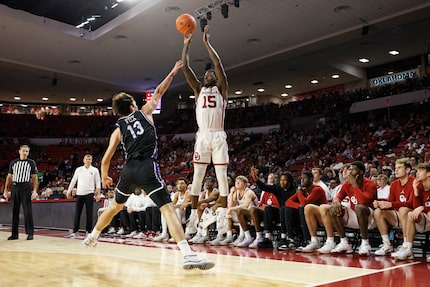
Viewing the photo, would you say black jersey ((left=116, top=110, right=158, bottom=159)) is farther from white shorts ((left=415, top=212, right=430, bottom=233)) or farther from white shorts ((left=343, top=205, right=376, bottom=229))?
white shorts ((left=415, top=212, right=430, bottom=233))

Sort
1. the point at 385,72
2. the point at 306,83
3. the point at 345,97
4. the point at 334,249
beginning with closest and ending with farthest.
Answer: the point at 334,249 → the point at 345,97 → the point at 385,72 → the point at 306,83

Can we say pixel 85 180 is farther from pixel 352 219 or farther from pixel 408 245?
pixel 408 245

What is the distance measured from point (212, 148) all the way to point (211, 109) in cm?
47

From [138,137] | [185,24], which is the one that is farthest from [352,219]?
[185,24]

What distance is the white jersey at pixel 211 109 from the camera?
202 inches

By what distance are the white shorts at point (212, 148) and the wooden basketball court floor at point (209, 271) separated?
119cm

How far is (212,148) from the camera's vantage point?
202 inches

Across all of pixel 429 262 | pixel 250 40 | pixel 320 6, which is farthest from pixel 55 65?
pixel 429 262

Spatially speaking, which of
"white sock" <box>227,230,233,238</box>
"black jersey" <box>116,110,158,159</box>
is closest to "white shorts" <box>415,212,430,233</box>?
"black jersey" <box>116,110,158,159</box>

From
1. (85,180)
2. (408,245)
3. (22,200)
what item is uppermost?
(85,180)

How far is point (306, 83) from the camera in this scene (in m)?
25.8

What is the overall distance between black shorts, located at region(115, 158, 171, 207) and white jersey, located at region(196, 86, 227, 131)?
1.09 metres

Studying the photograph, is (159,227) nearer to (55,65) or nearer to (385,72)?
(55,65)

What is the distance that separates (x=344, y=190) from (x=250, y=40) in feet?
37.0
